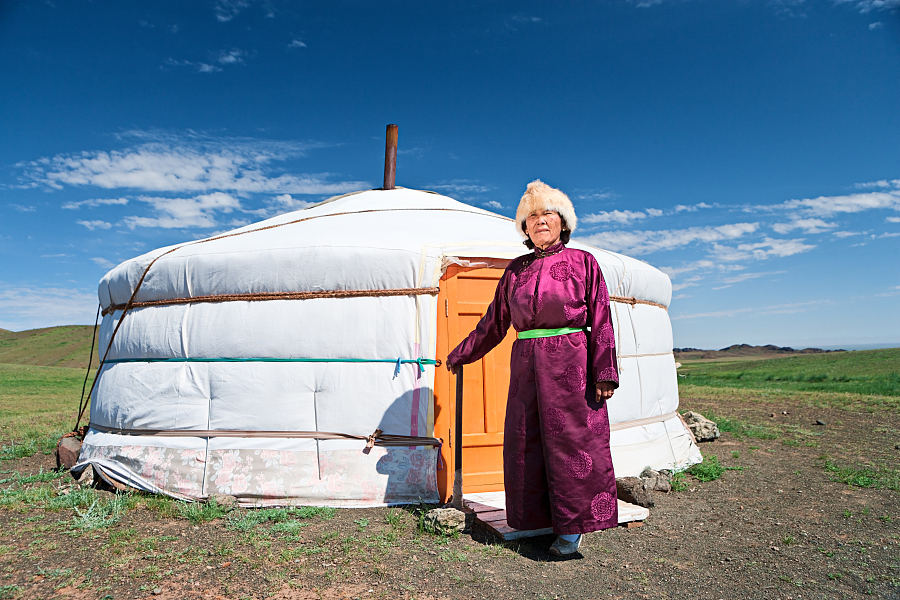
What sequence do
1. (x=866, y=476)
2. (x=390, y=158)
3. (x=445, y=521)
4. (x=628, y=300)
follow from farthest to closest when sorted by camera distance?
(x=390, y=158) → (x=628, y=300) → (x=866, y=476) → (x=445, y=521)

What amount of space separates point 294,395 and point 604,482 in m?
2.02

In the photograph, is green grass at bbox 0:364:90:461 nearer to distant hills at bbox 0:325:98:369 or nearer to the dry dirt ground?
the dry dirt ground

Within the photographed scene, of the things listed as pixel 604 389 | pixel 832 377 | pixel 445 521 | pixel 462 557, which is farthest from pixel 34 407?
pixel 832 377

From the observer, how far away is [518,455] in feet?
9.19

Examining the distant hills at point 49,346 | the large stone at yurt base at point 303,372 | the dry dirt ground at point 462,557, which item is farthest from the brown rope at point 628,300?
the distant hills at point 49,346

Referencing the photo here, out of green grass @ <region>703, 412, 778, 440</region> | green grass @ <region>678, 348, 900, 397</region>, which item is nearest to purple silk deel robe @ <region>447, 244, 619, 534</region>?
green grass @ <region>703, 412, 778, 440</region>

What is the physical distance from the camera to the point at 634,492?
3549 mm

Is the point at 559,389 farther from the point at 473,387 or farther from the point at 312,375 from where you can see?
the point at 312,375

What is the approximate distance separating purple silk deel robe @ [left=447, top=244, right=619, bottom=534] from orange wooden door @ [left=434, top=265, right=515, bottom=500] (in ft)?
2.66

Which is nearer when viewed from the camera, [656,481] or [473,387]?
[473,387]

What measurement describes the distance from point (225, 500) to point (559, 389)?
2223mm

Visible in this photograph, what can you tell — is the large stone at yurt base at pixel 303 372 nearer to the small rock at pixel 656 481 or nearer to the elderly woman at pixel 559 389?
the small rock at pixel 656 481

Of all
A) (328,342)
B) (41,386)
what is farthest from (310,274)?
(41,386)

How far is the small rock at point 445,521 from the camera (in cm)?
298
